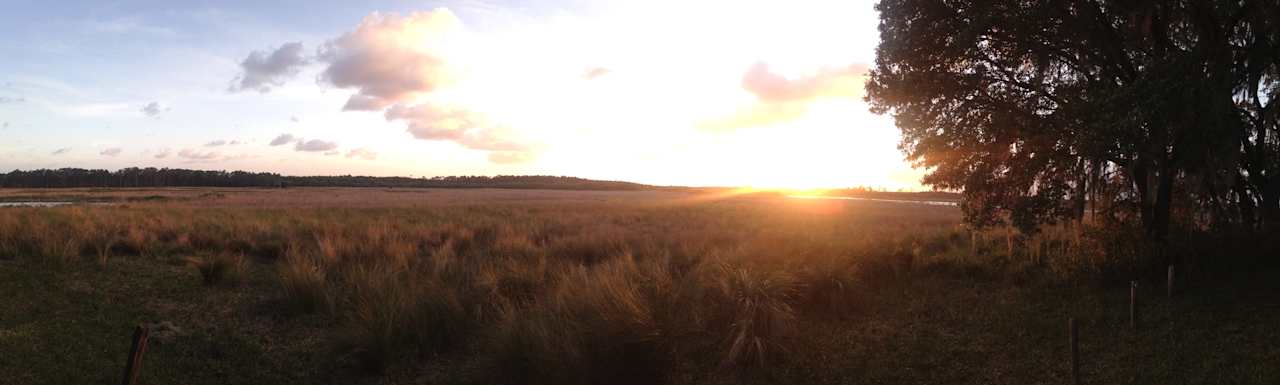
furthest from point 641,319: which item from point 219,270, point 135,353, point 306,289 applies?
point 219,270

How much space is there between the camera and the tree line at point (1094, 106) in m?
9.41

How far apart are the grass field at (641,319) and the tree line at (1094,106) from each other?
45.9 inches

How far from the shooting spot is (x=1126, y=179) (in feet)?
40.1

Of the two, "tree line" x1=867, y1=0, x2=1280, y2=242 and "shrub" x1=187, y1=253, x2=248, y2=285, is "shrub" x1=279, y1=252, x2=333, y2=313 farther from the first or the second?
"tree line" x1=867, y1=0, x2=1280, y2=242

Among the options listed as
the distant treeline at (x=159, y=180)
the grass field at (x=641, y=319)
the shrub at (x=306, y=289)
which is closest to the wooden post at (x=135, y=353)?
the grass field at (x=641, y=319)

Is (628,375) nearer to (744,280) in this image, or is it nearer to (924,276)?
(744,280)

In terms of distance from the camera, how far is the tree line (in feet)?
30.9

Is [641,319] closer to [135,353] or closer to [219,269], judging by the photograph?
[135,353]

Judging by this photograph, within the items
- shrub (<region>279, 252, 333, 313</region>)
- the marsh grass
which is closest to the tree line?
shrub (<region>279, 252, 333, 313</region>)

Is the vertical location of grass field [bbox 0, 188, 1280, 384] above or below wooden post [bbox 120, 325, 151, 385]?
below

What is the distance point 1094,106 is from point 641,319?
24.0 feet

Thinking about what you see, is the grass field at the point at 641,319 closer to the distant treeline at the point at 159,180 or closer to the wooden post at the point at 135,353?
the wooden post at the point at 135,353

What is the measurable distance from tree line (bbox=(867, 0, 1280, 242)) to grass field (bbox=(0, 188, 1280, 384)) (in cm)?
117

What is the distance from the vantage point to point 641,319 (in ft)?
25.1
